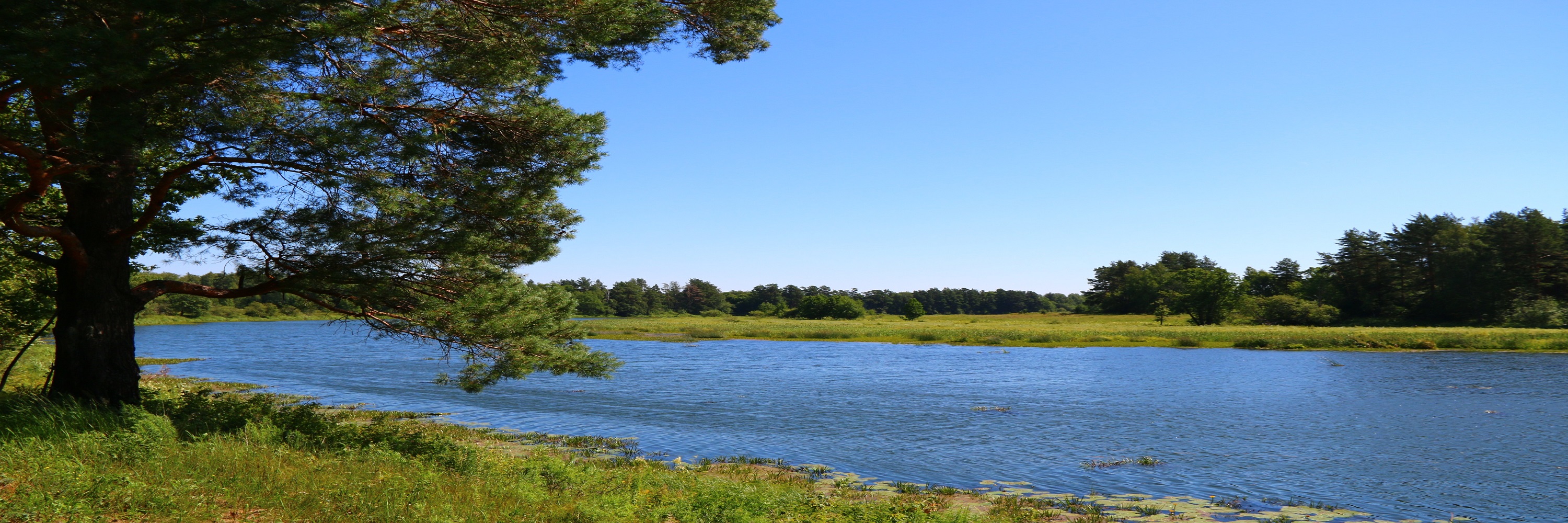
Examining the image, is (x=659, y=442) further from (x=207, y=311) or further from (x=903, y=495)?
(x=207, y=311)

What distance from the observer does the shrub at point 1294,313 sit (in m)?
85.0

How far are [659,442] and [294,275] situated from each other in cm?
963

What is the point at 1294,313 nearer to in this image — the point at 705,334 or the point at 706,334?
the point at 706,334

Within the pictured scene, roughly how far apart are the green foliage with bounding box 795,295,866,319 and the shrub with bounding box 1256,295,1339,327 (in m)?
65.7

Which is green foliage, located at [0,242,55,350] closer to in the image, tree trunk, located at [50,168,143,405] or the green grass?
the green grass

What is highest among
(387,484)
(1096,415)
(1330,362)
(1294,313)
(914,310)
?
(914,310)

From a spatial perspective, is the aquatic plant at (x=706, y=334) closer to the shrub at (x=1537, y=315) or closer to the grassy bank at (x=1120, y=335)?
the grassy bank at (x=1120, y=335)

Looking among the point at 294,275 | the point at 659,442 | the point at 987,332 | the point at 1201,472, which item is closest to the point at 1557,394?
the point at 1201,472

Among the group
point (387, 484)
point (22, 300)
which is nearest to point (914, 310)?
point (22, 300)

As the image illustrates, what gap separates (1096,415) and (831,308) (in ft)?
386

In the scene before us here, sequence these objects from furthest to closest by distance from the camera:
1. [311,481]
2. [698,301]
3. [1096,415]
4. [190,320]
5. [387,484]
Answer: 1. [698,301]
2. [190,320]
3. [1096,415]
4. [387,484]
5. [311,481]

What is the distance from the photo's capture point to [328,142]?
954 centimetres

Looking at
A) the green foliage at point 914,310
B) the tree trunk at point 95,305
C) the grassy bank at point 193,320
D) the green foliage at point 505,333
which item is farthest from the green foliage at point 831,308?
the tree trunk at point 95,305

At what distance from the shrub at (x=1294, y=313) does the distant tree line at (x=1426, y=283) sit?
0.32ft
